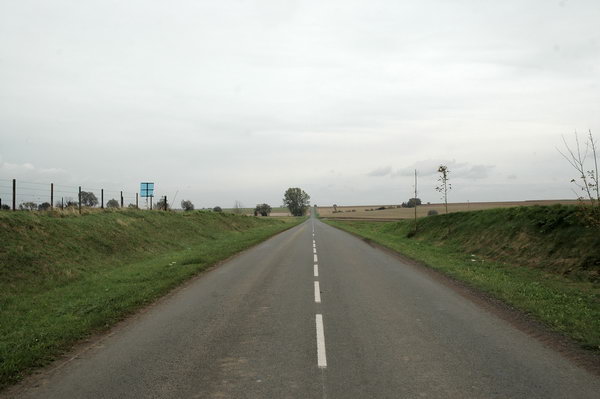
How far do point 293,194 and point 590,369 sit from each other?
182842 millimetres

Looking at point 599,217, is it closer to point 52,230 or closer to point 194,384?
point 194,384

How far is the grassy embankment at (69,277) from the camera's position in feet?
22.5

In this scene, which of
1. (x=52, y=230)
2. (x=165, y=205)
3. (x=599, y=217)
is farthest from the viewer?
(x=165, y=205)

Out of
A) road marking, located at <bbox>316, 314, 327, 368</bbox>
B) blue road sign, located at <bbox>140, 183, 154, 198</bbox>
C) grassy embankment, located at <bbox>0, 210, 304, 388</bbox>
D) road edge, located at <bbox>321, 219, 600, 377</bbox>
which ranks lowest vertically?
road edge, located at <bbox>321, 219, 600, 377</bbox>

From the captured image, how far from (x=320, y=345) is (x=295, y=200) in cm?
18052

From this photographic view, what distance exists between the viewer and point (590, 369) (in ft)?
17.5

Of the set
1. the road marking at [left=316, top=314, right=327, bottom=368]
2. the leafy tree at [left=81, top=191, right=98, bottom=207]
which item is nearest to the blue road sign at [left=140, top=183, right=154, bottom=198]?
the leafy tree at [left=81, top=191, right=98, bottom=207]

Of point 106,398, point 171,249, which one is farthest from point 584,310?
point 171,249

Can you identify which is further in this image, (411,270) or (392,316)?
(411,270)

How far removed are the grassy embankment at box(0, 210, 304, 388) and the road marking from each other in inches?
151

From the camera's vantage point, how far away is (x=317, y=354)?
231 inches

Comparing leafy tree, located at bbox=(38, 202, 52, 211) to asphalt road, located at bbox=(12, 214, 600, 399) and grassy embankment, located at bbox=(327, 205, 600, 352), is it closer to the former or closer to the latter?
asphalt road, located at bbox=(12, 214, 600, 399)

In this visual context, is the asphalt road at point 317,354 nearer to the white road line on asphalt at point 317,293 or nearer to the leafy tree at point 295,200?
the white road line on asphalt at point 317,293

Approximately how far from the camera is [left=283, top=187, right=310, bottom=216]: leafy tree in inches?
7352
